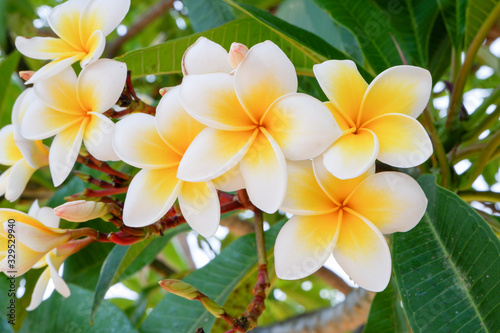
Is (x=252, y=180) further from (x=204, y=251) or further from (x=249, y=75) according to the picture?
(x=204, y=251)

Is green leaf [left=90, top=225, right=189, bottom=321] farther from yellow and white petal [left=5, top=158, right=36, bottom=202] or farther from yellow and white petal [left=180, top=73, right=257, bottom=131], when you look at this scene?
yellow and white petal [left=180, top=73, right=257, bottom=131]

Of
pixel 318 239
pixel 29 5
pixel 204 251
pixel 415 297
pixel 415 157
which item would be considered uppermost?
pixel 415 157

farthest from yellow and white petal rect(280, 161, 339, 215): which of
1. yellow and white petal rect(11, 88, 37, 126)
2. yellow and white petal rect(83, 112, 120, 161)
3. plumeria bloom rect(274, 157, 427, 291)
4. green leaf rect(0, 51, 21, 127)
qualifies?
green leaf rect(0, 51, 21, 127)

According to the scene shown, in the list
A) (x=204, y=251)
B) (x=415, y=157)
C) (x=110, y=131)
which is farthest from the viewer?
(x=204, y=251)

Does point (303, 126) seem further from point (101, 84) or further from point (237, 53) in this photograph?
point (101, 84)

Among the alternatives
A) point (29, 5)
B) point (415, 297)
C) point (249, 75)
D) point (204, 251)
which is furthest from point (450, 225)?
point (29, 5)

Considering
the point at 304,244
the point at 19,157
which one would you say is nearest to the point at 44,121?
the point at 19,157

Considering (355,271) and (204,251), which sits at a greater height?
(355,271)
